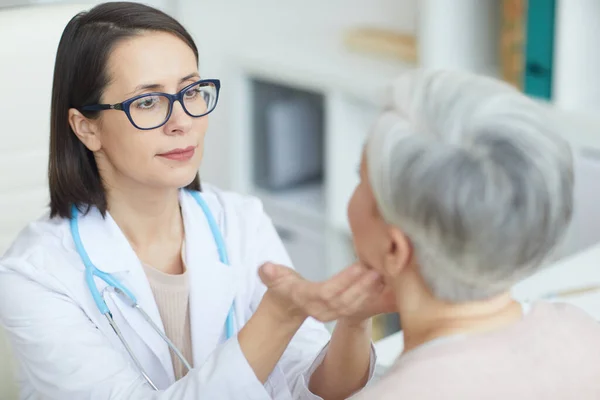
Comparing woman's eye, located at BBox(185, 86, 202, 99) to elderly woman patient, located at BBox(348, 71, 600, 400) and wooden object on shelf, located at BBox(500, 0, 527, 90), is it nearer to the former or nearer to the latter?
elderly woman patient, located at BBox(348, 71, 600, 400)

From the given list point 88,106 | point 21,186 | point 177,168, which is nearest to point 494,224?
point 177,168

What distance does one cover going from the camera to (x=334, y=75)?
3025 millimetres

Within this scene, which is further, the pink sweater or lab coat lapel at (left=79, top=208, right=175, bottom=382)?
lab coat lapel at (left=79, top=208, right=175, bottom=382)

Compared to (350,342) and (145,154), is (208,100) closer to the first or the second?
(145,154)

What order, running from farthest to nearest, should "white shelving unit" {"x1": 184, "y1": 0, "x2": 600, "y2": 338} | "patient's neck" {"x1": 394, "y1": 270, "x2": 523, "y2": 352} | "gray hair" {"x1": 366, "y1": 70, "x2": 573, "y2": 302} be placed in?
"white shelving unit" {"x1": 184, "y1": 0, "x2": 600, "y2": 338} → "patient's neck" {"x1": 394, "y1": 270, "x2": 523, "y2": 352} → "gray hair" {"x1": 366, "y1": 70, "x2": 573, "y2": 302}

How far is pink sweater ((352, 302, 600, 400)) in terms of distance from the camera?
1.01 meters

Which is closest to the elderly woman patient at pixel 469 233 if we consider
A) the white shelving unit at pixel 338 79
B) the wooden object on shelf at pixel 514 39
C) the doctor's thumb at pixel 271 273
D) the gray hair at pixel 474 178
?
the gray hair at pixel 474 178

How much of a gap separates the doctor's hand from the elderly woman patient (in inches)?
2.3

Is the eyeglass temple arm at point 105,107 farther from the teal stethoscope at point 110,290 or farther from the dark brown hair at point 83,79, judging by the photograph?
the teal stethoscope at point 110,290

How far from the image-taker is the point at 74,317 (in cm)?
147

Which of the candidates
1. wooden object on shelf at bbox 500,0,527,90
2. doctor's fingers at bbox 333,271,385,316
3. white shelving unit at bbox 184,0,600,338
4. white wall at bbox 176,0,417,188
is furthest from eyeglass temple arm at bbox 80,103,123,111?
white wall at bbox 176,0,417,188

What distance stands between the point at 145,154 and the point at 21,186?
1.49 ft

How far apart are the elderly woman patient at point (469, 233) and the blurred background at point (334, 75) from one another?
104 centimetres

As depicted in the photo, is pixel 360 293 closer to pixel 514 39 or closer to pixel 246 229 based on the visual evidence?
pixel 246 229
